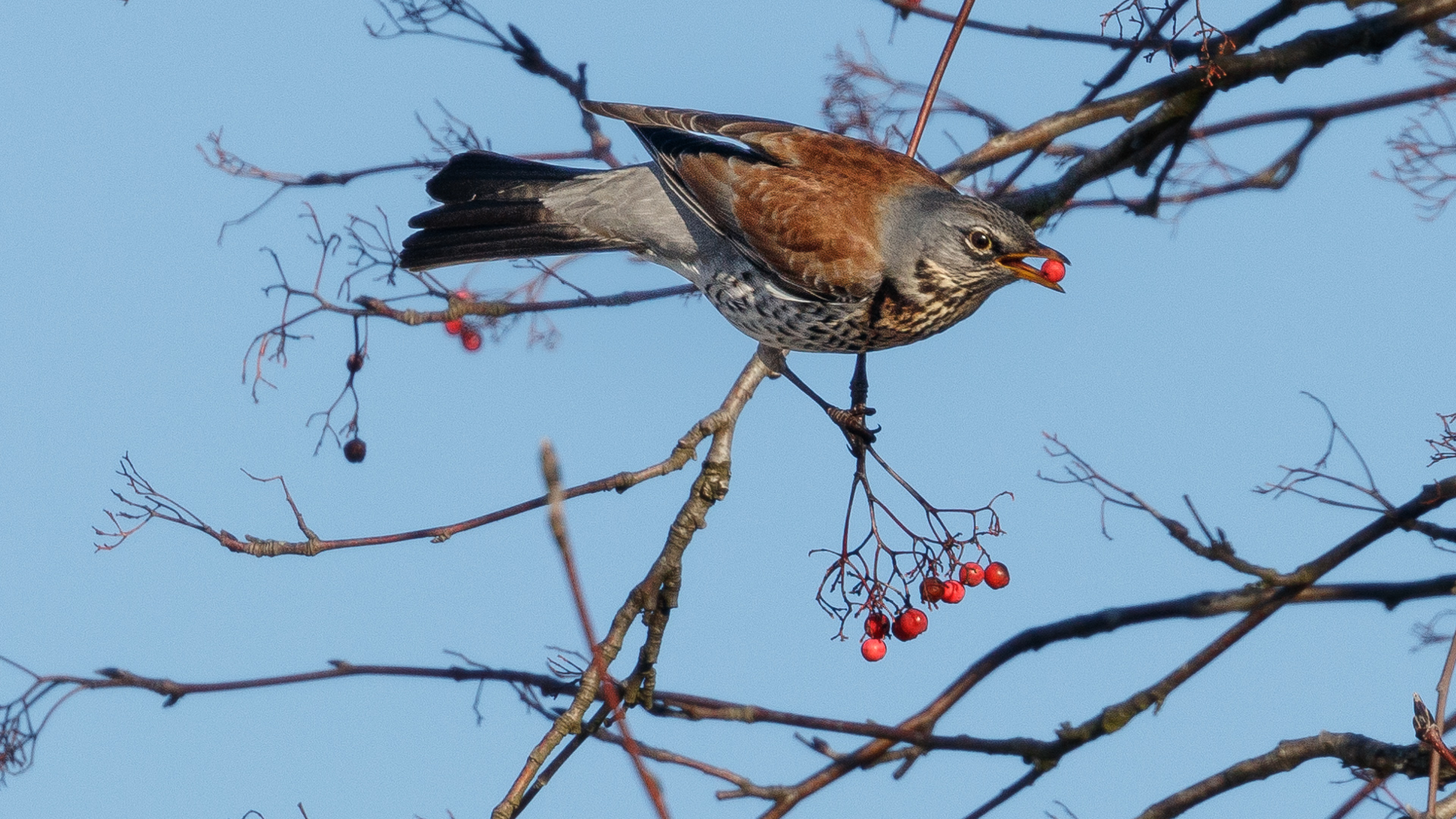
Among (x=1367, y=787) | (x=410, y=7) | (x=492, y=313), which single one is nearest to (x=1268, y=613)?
(x=1367, y=787)

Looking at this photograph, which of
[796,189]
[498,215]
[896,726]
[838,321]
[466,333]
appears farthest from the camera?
[466,333]

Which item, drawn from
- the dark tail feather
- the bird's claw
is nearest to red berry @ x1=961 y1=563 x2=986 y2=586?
the bird's claw

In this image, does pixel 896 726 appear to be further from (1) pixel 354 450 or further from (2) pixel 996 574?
(1) pixel 354 450

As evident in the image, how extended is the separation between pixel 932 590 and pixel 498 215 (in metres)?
2.47

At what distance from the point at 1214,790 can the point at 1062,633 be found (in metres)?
0.64

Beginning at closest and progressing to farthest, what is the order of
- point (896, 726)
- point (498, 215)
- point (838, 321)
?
1. point (896, 726)
2. point (838, 321)
3. point (498, 215)

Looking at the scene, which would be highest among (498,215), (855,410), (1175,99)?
(498,215)

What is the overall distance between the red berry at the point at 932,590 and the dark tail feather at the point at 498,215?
2140 millimetres

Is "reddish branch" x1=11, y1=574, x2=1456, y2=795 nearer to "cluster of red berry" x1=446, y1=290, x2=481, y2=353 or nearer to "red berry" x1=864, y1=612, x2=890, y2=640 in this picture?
"red berry" x1=864, y1=612, x2=890, y2=640

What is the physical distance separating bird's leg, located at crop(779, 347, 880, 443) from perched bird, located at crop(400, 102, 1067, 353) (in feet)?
0.56

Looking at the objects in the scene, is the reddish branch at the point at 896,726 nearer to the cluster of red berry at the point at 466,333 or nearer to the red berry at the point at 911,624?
the red berry at the point at 911,624

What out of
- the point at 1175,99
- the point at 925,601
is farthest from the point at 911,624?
the point at 1175,99

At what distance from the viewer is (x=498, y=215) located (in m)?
5.36

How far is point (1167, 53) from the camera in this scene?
4.38 meters
